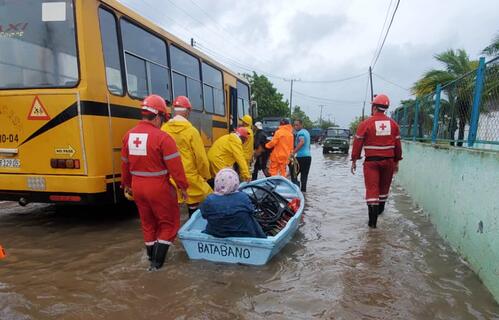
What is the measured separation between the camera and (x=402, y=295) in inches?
157

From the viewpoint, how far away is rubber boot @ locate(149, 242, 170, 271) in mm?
4547

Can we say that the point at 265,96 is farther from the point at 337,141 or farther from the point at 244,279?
the point at 244,279

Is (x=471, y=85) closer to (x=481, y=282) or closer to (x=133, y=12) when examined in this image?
(x=481, y=282)

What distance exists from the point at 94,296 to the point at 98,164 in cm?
206

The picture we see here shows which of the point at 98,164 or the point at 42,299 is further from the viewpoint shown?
the point at 98,164

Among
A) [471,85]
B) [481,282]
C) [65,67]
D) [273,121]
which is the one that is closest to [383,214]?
[471,85]

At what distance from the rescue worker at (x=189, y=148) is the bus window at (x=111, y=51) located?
114 cm

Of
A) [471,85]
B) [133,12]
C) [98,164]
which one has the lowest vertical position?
[98,164]

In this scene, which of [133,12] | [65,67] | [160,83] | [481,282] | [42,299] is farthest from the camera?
[160,83]

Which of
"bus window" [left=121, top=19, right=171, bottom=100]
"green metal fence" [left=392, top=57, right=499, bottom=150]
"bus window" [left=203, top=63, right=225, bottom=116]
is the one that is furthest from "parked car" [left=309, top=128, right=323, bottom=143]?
"bus window" [left=121, top=19, right=171, bottom=100]

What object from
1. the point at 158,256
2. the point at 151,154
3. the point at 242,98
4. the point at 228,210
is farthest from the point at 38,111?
the point at 242,98

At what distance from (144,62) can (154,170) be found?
293 cm

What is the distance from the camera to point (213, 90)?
9852 millimetres

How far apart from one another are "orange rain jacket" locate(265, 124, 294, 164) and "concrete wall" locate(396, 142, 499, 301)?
2.71m
